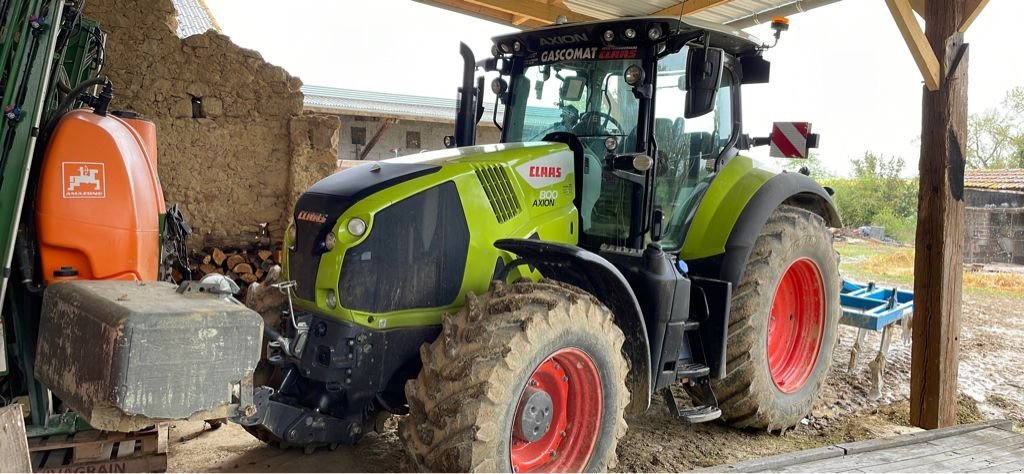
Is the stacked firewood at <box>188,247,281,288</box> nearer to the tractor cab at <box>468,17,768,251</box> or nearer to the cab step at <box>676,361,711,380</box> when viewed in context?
the tractor cab at <box>468,17,768,251</box>

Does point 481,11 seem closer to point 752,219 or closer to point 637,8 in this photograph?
point 637,8

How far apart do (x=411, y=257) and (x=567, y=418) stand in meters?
1.03

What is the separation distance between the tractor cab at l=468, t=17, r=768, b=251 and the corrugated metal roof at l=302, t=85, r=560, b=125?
25.3ft

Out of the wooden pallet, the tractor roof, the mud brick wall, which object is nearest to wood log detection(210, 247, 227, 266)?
the mud brick wall

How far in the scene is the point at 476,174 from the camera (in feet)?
11.3

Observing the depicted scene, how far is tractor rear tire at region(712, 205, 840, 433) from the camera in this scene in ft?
13.9

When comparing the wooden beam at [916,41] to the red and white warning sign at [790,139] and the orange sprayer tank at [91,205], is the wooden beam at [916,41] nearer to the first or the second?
the red and white warning sign at [790,139]

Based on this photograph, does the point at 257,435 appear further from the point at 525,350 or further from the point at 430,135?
the point at 430,135

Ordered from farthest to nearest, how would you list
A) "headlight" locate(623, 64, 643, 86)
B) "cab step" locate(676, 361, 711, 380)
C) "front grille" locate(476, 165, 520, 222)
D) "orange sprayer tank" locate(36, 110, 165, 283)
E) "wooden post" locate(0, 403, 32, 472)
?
"cab step" locate(676, 361, 711, 380), "headlight" locate(623, 64, 643, 86), "front grille" locate(476, 165, 520, 222), "orange sprayer tank" locate(36, 110, 165, 283), "wooden post" locate(0, 403, 32, 472)

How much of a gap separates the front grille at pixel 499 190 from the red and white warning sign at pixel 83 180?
1658 millimetres

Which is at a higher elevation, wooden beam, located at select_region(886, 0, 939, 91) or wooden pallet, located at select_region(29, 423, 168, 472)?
wooden beam, located at select_region(886, 0, 939, 91)

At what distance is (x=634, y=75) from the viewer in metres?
3.78

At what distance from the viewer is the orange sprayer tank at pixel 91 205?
3.21m

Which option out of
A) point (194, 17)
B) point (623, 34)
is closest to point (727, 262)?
point (623, 34)
